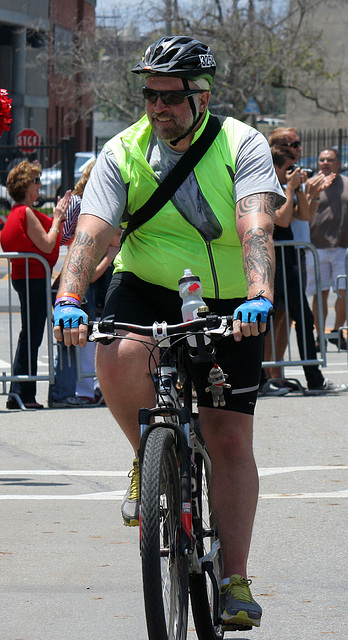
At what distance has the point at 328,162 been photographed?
1191 cm

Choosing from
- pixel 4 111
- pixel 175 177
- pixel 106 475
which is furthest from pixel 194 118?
pixel 4 111

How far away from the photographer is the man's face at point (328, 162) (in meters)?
11.9

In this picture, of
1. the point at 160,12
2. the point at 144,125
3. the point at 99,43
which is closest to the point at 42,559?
the point at 144,125

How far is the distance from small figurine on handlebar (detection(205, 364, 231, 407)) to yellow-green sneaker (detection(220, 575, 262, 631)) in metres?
0.60

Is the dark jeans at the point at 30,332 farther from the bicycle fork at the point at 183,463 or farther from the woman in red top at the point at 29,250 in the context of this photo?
the bicycle fork at the point at 183,463

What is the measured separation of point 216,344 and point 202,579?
775 mm

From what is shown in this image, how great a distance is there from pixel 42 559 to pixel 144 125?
2.10 metres

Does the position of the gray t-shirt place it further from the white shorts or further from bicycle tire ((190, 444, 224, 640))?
the white shorts

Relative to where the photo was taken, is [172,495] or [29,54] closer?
[172,495]

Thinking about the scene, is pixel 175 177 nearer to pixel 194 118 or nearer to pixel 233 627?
pixel 194 118

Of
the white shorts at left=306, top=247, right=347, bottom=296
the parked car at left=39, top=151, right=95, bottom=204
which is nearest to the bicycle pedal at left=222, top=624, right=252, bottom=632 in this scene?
→ the white shorts at left=306, top=247, right=347, bottom=296

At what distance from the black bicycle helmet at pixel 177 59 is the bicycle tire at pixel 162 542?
1170mm

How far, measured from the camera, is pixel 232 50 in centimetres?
3791

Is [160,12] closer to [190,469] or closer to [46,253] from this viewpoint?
[46,253]
